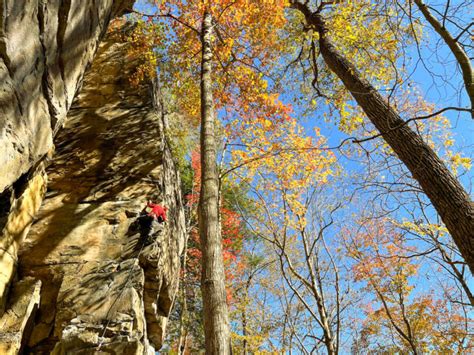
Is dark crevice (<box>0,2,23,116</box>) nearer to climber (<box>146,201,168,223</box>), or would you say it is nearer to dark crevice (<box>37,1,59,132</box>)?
dark crevice (<box>37,1,59,132</box>)

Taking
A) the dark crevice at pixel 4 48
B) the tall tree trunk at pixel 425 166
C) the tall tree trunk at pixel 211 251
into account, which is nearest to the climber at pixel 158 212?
the tall tree trunk at pixel 211 251

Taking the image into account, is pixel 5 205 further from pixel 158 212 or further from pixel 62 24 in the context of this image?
pixel 62 24

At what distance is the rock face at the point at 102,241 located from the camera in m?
4.30

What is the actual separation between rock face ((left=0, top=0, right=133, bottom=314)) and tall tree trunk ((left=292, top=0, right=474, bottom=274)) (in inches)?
132

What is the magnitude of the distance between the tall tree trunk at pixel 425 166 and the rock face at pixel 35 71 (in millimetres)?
3362

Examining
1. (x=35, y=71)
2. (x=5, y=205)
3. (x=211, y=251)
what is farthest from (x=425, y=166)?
(x=5, y=205)

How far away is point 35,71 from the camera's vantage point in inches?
111

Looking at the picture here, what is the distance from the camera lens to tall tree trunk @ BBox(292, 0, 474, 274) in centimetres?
341

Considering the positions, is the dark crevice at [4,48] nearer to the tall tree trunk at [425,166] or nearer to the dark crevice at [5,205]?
the dark crevice at [5,205]

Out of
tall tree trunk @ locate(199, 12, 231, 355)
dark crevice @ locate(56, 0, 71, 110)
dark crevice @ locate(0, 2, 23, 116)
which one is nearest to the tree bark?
tall tree trunk @ locate(199, 12, 231, 355)

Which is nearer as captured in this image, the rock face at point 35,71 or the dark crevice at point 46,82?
the rock face at point 35,71

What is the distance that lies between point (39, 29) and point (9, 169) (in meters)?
1.20

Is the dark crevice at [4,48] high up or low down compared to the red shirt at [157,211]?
down

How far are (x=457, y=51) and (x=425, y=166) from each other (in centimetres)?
130
